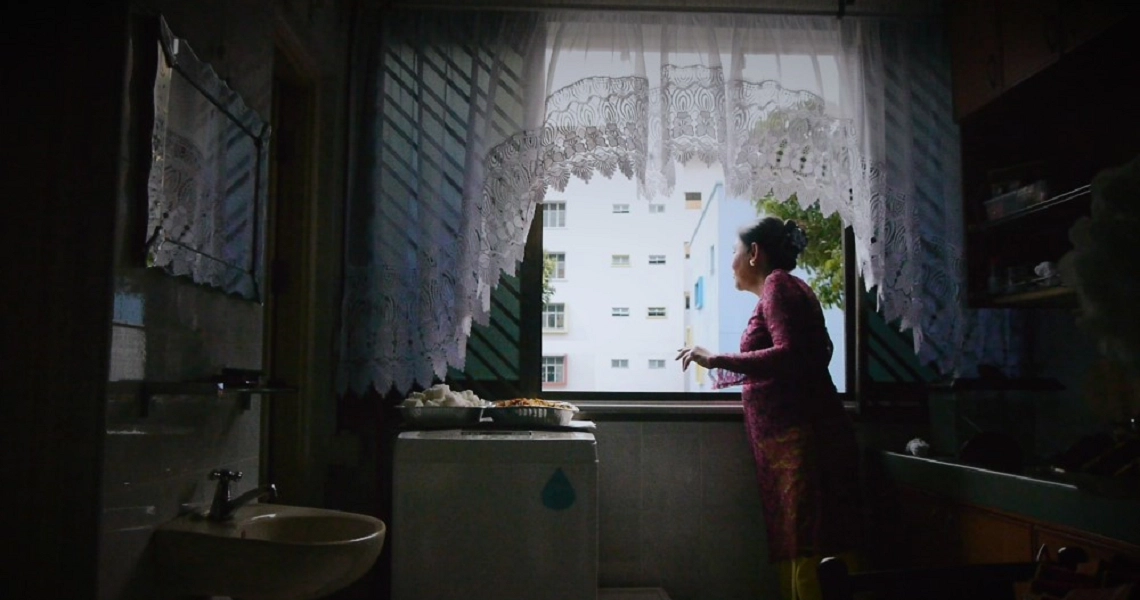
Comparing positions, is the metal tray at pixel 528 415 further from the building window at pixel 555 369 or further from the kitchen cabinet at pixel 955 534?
the kitchen cabinet at pixel 955 534

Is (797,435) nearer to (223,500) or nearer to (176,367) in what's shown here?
(223,500)

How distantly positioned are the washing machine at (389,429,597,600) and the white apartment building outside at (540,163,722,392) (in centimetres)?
85

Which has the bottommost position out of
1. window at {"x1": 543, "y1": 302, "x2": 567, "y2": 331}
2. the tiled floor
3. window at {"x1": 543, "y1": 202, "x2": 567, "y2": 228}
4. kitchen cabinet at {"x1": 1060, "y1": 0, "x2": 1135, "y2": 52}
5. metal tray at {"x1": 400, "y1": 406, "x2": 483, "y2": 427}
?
the tiled floor

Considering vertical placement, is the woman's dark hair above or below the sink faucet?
above

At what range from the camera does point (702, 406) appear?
312 cm

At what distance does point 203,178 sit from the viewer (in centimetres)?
178

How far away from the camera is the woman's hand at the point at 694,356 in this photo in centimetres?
282

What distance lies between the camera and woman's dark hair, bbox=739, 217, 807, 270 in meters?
2.86

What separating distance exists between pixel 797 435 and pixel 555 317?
1.00 metres

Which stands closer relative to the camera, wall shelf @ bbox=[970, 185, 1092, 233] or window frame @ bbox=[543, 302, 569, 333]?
wall shelf @ bbox=[970, 185, 1092, 233]

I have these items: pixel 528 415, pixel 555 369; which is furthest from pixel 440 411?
pixel 555 369

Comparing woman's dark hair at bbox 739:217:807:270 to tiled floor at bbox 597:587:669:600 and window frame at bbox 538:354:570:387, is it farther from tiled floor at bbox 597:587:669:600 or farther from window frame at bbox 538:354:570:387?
tiled floor at bbox 597:587:669:600

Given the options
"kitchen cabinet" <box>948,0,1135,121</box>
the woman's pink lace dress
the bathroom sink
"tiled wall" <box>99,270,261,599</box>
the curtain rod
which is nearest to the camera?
"tiled wall" <box>99,270,261,599</box>

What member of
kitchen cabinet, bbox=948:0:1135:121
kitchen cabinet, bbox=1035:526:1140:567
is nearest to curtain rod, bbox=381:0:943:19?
kitchen cabinet, bbox=948:0:1135:121
